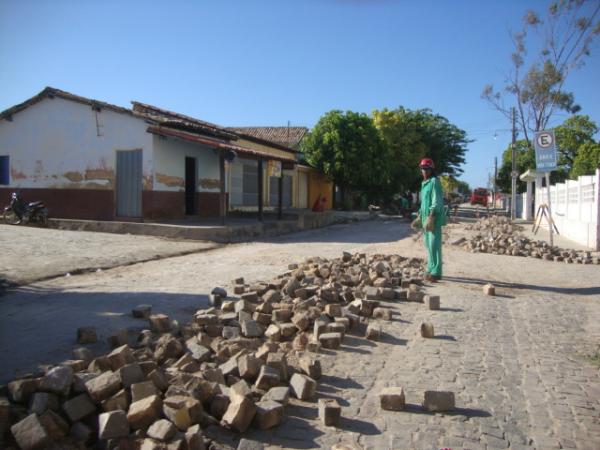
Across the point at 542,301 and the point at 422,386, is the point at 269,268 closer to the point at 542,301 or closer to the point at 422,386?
the point at 542,301

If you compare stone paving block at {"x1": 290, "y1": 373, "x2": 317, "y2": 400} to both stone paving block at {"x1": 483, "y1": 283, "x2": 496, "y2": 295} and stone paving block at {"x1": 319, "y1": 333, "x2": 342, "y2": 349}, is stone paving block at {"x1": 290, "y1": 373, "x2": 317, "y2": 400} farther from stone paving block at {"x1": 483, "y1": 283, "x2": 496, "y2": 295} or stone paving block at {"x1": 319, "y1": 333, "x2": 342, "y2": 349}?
stone paving block at {"x1": 483, "y1": 283, "x2": 496, "y2": 295}

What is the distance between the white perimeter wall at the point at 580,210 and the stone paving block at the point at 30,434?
43.8ft

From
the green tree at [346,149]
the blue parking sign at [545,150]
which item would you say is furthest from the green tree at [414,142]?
the blue parking sign at [545,150]

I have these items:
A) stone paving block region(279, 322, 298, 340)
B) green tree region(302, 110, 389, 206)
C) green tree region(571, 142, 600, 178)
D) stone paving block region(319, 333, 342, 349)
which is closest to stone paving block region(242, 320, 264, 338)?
stone paving block region(279, 322, 298, 340)

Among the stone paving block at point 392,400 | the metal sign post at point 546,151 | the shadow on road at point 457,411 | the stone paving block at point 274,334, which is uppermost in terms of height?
the metal sign post at point 546,151

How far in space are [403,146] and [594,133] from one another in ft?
55.2

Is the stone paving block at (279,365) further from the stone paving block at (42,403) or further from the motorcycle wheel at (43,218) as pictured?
the motorcycle wheel at (43,218)

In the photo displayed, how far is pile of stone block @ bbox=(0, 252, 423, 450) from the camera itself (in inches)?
102

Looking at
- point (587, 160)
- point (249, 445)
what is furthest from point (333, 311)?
point (587, 160)

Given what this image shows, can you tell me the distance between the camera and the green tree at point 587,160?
30.9 m

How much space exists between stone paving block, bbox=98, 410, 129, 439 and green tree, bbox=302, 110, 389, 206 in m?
23.3

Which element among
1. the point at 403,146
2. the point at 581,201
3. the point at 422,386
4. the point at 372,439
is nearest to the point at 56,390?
the point at 372,439

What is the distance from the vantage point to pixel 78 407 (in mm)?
2748

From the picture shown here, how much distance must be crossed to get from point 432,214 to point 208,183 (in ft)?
38.6
